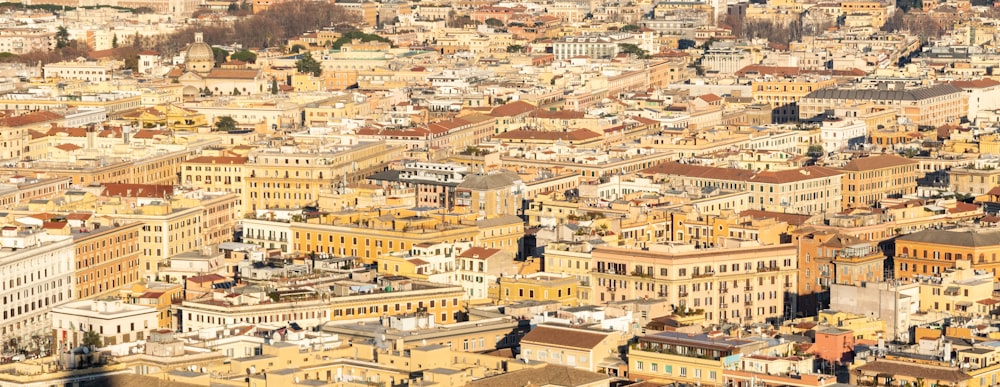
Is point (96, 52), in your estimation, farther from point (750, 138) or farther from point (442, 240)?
point (442, 240)

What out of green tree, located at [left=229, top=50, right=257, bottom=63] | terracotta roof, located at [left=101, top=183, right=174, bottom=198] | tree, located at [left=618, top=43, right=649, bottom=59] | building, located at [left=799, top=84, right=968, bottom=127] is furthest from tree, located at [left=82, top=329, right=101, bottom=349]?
tree, located at [left=618, top=43, right=649, bottom=59]

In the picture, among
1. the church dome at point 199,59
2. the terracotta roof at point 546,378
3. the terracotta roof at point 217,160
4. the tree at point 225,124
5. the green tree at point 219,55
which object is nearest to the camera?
→ the terracotta roof at point 546,378

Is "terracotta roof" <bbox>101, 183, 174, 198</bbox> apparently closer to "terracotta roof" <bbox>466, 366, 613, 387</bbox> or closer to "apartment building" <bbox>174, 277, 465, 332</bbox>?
"apartment building" <bbox>174, 277, 465, 332</bbox>

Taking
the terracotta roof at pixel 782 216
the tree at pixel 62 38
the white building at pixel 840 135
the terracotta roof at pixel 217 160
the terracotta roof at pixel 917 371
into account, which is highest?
the terracotta roof at pixel 917 371

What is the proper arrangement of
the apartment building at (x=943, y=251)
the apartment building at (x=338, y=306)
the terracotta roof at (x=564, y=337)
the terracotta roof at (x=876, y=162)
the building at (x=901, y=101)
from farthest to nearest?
1. the building at (x=901, y=101)
2. the terracotta roof at (x=876, y=162)
3. the apartment building at (x=943, y=251)
4. the apartment building at (x=338, y=306)
5. the terracotta roof at (x=564, y=337)

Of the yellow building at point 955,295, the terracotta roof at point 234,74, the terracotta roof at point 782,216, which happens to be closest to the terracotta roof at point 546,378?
the yellow building at point 955,295

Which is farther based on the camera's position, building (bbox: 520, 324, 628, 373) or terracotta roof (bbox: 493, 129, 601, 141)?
terracotta roof (bbox: 493, 129, 601, 141)

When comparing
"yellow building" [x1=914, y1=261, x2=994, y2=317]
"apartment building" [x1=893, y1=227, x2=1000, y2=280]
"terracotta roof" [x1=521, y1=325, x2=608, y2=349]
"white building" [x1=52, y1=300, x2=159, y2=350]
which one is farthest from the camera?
"apartment building" [x1=893, y1=227, x2=1000, y2=280]

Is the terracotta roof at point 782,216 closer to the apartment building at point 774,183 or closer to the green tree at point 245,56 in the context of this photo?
the apartment building at point 774,183
